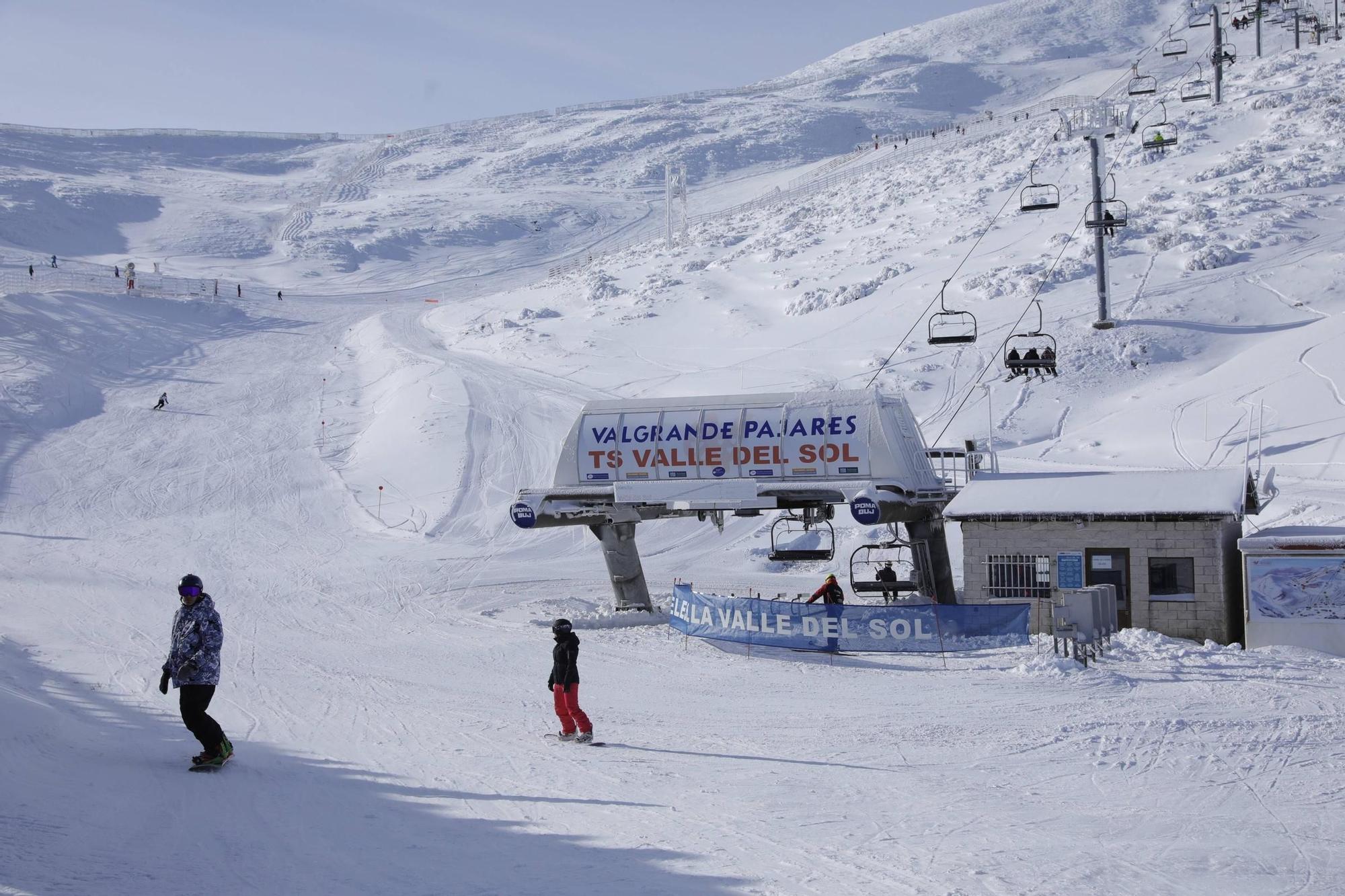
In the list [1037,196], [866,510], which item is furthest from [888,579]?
[1037,196]

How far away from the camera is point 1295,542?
18.8 m

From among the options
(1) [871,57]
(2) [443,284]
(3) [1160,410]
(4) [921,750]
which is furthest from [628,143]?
(4) [921,750]

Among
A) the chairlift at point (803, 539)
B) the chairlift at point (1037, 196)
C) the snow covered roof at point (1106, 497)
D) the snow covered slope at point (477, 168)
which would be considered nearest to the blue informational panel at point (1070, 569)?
the snow covered roof at point (1106, 497)

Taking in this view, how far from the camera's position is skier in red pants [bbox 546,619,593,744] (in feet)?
41.8

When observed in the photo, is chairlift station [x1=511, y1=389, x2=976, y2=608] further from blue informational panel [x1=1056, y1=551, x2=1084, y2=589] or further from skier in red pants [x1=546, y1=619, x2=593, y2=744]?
skier in red pants [x1=546, y1=619, x2=593, y2=744]

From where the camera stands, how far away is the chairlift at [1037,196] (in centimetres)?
3678

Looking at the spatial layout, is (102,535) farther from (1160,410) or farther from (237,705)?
(1160,410)

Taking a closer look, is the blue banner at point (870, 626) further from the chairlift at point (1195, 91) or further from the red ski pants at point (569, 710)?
the chairlift at point (1195, 91)

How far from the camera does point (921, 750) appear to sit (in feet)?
42.0

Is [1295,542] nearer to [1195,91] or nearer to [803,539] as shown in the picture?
[803,539]

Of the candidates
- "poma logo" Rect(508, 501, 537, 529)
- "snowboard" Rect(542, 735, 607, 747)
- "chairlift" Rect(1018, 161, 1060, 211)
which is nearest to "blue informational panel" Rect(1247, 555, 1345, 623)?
"snowboard" Rect(542, 735, 607, 747)

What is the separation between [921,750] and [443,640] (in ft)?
37.8

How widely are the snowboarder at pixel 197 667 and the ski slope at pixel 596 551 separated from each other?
12.1 inches

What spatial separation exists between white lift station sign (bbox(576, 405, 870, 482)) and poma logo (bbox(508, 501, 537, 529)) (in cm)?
121
